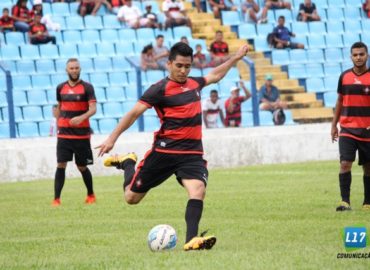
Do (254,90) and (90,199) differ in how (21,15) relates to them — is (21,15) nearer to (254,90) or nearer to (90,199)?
(254,90)

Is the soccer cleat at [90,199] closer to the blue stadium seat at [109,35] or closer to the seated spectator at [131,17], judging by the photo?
the blue stadium seat at [109,35]

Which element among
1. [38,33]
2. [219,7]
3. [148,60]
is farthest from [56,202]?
[219,7]

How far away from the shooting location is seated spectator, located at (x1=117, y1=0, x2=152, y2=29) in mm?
27531

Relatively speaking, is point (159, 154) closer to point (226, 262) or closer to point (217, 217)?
point (226, 262)

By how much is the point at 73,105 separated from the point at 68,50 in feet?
32.8

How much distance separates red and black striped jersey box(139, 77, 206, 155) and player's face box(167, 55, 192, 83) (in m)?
0.10

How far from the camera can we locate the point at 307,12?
31219 mm

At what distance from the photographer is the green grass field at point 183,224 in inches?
353

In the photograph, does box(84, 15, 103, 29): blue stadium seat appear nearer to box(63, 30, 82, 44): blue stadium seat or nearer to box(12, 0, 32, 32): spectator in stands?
box(63, 30, 82, 44): blue stadium seat

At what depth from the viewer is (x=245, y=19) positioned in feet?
98.8

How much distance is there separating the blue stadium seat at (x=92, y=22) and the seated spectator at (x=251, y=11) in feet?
16.0

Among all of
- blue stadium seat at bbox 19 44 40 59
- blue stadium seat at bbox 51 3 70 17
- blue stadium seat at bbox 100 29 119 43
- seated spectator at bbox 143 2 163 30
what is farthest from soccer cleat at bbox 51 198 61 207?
seated spectator at bbox 143 2 163 30

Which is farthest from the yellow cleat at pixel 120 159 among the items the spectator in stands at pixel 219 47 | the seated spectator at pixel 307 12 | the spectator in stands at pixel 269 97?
the seated spectator at pixel 307 12

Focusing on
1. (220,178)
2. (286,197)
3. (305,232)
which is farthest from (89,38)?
(305,232)
